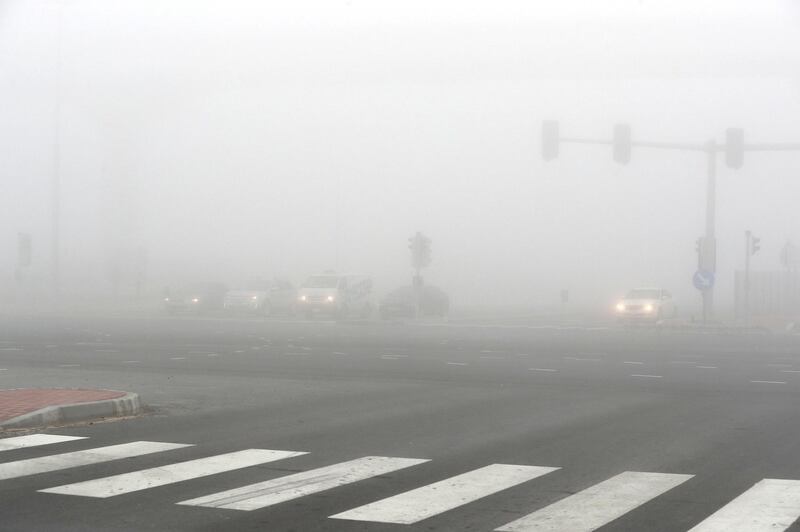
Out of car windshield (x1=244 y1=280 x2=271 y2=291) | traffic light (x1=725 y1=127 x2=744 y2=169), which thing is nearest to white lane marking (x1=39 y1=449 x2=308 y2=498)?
traffic light (x1=725 y1=127 x2=744 y2=169)

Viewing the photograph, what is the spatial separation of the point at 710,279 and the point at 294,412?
30294 mm

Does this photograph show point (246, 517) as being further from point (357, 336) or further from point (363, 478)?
point (357, 336)

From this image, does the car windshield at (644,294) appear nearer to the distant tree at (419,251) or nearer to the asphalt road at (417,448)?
the distant tree at (419,251)

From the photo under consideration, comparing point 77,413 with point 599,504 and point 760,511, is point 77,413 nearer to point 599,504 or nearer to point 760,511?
point 599,504

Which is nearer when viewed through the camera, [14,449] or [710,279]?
[14,449]

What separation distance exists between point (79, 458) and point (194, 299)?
45561 mm

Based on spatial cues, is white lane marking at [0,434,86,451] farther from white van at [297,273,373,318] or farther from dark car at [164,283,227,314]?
dark car at [164,283,227,314]

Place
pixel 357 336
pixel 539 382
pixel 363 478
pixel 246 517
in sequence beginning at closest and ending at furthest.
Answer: pixel 246 517 < pixel 363 478 < pixel 539 382 < pixel 357 336

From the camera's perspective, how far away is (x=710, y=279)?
135ft

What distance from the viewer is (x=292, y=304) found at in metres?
54.5

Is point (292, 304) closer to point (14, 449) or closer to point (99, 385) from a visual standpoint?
point (99, 385)

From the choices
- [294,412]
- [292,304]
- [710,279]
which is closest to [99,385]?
A: [294,412]

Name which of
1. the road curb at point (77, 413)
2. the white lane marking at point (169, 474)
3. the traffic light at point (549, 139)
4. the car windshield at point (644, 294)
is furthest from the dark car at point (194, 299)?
the white lane marking at point (169, 474)

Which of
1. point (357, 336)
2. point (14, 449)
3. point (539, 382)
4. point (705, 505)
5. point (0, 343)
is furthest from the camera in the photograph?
point (357, 336)
